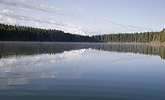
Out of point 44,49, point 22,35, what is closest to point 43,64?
point 44,49

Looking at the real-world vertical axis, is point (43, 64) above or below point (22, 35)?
below

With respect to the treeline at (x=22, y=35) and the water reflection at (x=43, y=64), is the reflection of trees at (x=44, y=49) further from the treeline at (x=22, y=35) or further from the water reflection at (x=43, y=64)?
the treeline at (x=22, y=35)

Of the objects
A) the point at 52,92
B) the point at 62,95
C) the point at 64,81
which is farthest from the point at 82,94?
the point at 64,81

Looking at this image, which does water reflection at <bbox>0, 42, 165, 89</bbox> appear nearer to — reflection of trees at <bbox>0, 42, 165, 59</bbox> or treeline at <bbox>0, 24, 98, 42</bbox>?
reflection of trees at <bbox>0, 42, 165, 59</bbox>

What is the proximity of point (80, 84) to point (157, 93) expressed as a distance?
4101mm

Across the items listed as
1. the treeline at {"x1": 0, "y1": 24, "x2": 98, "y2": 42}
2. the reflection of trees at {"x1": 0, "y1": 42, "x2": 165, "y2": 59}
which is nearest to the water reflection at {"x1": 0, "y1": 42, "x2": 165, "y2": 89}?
the reflection of trees at {"x1": 0, "y1": 42, "x2": 165, "y2": 59}

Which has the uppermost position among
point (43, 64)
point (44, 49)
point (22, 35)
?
point (22, 35)

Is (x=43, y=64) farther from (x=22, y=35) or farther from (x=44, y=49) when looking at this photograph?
(x=22, y=35)

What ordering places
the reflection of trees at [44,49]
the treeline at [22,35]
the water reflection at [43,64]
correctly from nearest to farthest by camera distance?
the water reflection at [43,64] < the reflection of trees at [44,49] < the treeline at [22,35]

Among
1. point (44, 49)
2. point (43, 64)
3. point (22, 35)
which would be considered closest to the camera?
point (43, 64)

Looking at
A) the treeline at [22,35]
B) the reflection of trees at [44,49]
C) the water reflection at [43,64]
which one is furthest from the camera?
the treeline at [22,35]

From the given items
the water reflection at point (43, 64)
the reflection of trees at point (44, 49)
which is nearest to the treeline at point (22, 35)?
the reflection of trees at point (44, 49)

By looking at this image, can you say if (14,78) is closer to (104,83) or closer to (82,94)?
(82,94)

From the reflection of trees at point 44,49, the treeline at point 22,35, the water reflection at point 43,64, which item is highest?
the treeline at point 22,35
